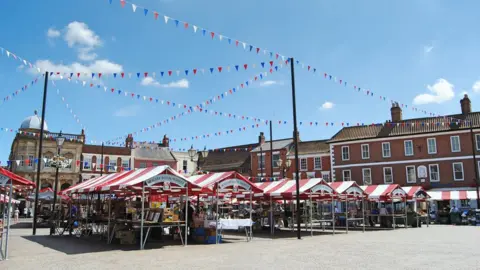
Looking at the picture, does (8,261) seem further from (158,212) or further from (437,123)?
(437,123)

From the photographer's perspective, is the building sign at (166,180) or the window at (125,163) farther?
the window at (125,163)

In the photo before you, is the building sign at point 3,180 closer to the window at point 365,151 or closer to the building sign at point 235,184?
the building sign at point 235,184

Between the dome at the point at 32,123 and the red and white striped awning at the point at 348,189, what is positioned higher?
the dome at the point at 32,123

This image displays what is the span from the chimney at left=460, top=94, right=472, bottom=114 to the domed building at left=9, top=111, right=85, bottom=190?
4173 cm

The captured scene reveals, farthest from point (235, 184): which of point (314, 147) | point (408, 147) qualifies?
point (314, 147)

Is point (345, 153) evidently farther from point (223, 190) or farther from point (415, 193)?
point (223, 190)

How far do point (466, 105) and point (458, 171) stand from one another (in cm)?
658

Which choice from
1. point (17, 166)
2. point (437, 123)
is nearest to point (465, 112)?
point (437, 123)

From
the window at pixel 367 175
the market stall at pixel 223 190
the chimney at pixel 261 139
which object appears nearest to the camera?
the market stall at pixel 223 190

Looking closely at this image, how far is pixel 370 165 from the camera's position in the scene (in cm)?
4172

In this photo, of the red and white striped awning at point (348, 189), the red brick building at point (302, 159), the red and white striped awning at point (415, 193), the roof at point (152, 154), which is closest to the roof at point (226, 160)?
the red brick building at point (302, 159)

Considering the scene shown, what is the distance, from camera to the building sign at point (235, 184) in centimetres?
1659

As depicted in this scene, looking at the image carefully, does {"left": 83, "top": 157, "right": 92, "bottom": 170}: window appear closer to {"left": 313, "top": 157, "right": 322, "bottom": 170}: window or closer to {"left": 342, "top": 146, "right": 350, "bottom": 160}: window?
{"left": 313, "top": 157, "right": 322, "bottom": 170}: window

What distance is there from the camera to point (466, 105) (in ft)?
128
